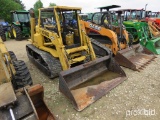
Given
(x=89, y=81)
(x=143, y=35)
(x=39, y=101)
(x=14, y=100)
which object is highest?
(x=14, y=100)

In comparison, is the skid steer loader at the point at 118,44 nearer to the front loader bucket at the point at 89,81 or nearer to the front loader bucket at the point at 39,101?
the front loader bucket at the point at 89,81

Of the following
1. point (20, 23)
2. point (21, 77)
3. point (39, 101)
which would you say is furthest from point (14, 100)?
point (20, 23)

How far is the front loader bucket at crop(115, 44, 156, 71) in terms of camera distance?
5.01 metres

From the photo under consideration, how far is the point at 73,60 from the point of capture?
428 centimetres

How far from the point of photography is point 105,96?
3.54m

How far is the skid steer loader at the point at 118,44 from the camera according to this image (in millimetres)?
5184

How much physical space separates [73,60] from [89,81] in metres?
0.77

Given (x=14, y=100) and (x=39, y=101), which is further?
(x=39, y=101)

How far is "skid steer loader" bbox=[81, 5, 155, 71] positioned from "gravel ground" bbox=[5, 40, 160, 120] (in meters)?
0.91

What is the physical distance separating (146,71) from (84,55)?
6.86ft

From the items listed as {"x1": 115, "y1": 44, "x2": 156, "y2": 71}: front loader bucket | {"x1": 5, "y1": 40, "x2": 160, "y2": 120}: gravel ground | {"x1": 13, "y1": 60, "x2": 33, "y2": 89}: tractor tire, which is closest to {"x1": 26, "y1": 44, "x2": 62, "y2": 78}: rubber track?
{"x1": 5, "y1": 40, "x2": 160, "y2": 120}: gravel ground

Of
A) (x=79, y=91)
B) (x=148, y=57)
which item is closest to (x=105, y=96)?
(x=79, y=91)

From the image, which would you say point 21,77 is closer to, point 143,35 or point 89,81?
point 89,81

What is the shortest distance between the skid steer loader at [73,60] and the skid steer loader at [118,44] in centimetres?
57
